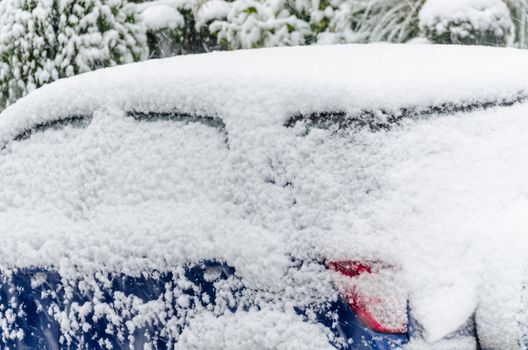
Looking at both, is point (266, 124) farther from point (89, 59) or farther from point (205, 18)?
point (205, 18)

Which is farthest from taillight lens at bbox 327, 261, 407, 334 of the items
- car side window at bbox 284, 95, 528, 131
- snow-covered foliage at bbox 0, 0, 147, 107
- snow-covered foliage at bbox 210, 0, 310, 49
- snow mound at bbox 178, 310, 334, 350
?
snow-covered foliage at bbox 0, 0, 147, 107

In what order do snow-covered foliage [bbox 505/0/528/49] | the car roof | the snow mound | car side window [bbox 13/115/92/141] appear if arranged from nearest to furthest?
the snow mound → the car roof → car side window [bbox 13/115/92/141] → snow-covered foliage [bbox 505/0/528/49]

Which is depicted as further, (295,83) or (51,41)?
(51,41)

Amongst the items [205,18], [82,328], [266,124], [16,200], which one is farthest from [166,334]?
[205,18]

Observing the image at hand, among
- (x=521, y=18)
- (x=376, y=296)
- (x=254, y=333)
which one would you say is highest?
(x=376, y=296)

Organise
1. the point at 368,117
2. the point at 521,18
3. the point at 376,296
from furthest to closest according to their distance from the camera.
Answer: the point at 521,18 → the point at 368,117 → the point at 376,296

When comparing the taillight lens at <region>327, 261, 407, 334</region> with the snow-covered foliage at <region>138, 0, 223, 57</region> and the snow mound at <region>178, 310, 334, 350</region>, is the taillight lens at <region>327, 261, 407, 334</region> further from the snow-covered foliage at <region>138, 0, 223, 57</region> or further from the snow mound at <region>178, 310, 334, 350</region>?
the snow-covered foliage at <region>138, 0, 223, 57</region>

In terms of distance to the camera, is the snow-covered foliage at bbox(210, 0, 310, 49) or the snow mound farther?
the snow-covered foliage at bbox(210, 0, 310, 49)

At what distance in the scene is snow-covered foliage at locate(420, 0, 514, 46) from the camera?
22.3 feet

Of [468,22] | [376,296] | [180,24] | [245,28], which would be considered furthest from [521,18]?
[376,296]

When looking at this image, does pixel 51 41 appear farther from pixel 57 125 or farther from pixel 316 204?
pixel 316 204

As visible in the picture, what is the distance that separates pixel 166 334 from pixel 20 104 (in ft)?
4.27

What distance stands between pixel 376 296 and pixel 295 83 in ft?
2.25

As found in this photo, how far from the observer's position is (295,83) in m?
2.39
